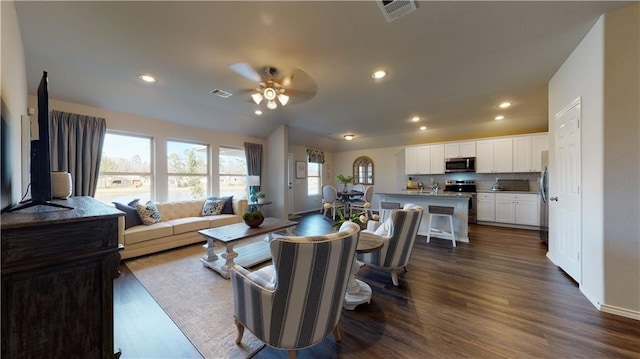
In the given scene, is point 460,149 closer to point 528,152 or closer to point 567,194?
point 528,152

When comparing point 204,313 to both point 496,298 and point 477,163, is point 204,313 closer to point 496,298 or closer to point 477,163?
point 496,298

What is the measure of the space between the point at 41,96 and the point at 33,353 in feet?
4.48

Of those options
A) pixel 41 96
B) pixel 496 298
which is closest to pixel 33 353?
pixel 41 96

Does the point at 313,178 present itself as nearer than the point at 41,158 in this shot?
No

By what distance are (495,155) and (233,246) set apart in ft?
20.7

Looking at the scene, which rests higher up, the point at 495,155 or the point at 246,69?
the point at 246,69

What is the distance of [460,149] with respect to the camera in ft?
19.5

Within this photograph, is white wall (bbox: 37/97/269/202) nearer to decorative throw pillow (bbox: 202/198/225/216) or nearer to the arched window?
decorative throw pillow (bbox: 202/198/225/216)

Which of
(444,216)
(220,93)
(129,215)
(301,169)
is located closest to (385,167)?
(301,169)

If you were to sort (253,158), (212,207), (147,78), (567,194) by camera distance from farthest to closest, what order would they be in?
1. (253,158)
2. (212,207)
3. (147,78)
4. (567,194)

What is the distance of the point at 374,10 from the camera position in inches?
71.5

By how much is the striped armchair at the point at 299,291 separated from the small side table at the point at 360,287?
24.2 inches

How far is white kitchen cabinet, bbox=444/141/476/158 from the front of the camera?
5789 millimetres

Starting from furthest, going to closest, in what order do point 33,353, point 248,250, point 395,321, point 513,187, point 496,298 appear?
point 513,187 → point 248,250 → point 496,298 → point 395,321 → point 33,353
